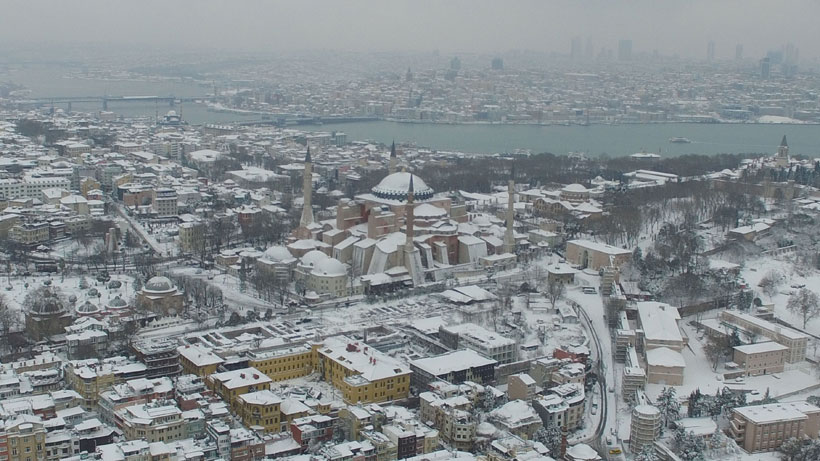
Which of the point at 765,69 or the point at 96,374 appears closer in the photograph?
the point at 96,374

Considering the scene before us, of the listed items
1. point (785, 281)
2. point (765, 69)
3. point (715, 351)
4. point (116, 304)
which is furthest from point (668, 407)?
point (765, 69)

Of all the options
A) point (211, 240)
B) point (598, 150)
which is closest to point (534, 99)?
point (598, 150)

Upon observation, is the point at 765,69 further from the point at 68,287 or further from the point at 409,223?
the point at 68,287

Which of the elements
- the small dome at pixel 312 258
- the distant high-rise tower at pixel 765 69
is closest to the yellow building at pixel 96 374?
the small dome at pixel 312 258

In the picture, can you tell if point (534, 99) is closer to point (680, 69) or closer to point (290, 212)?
point (680, 69)

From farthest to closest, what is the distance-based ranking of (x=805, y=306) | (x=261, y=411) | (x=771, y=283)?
(x=771, y=283)
(x=805, y=306)
(x=261, y=411)

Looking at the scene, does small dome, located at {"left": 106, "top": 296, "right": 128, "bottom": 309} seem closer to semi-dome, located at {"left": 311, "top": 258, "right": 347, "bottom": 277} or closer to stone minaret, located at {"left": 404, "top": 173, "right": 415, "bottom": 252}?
semi-dome, located at {"left": 311, "top": 258, "right": 347, "bottom": 277}

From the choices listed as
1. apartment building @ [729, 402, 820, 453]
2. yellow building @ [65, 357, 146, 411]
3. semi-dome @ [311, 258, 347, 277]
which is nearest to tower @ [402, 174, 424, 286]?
semi-dome @ [311, 258, 347, 277]
